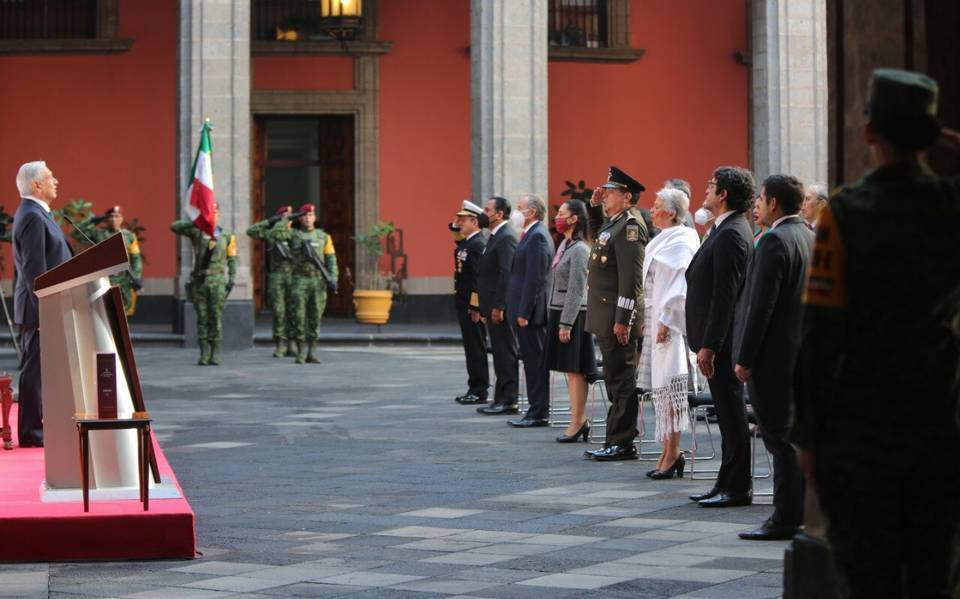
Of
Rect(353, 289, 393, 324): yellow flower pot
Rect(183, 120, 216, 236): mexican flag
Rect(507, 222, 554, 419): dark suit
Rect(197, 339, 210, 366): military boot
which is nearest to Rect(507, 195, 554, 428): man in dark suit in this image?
Rect(507, 222, 554, 419): dark suit

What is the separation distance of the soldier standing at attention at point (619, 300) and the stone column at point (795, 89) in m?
12.5

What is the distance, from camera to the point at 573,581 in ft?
20.6

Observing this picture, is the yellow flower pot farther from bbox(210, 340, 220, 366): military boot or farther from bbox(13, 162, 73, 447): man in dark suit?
bbox(13, 162, 73, 447): man in dark suit

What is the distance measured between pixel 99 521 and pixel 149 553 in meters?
0.24

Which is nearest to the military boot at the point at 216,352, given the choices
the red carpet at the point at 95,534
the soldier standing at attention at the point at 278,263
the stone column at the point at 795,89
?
the soldier standing at attention at the point at 278,263

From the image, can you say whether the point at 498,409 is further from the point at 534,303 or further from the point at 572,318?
the point at 572,318

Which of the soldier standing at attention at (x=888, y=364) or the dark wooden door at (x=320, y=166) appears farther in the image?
the dark wooden door at (x=320, y=166)

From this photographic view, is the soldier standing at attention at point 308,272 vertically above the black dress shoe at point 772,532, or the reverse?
the soldier standing at attention at point 308,272

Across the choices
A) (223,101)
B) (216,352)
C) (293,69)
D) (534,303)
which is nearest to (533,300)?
(534,303)

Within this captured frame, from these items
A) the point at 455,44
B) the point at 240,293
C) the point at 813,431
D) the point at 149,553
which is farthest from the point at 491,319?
the point at 455,44

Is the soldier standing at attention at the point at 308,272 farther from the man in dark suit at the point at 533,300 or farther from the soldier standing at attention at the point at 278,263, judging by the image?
the man in dark suit at the point at 533,300

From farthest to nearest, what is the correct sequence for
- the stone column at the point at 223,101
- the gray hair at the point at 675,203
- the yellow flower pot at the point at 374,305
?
the yellow flower pot at the point at 374,305, the stone column at the point at 223,101, the gray hair at the point at 675,203

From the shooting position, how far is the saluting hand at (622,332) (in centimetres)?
989

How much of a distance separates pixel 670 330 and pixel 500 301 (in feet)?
13.9
